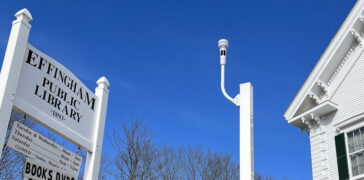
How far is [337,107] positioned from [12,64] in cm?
1111

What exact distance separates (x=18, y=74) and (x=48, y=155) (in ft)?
3.59

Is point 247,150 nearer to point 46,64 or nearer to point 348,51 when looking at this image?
point 46,64

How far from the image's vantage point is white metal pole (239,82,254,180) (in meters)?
4.93

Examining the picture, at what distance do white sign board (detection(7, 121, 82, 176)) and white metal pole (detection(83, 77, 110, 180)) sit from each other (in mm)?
266

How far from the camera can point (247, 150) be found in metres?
5.05

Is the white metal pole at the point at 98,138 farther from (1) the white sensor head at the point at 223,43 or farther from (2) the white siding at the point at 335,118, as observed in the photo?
(2) the white siding at the point at 335,118

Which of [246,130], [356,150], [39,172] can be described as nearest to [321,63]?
[356,150]

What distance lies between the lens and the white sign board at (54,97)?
15.3ft

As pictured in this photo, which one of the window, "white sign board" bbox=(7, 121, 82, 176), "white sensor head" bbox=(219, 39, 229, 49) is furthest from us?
the window

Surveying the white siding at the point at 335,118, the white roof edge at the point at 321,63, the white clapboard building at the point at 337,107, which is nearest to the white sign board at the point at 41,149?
the white clapboard building at the point at 337,107

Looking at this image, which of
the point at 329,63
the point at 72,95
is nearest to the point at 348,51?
the point at 329,63

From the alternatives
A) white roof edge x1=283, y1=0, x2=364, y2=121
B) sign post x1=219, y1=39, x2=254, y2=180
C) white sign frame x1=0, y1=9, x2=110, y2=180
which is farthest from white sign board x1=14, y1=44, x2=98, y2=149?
white roof edge x1=283, y1=0, x2=364, y2=121

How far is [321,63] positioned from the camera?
1380 cm

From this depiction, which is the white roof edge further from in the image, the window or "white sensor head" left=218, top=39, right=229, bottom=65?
"white sensor head" left=218, top=39, right=229, bottom=65
